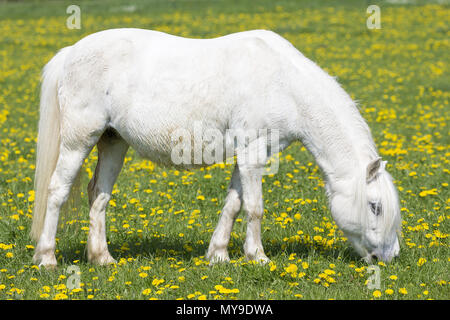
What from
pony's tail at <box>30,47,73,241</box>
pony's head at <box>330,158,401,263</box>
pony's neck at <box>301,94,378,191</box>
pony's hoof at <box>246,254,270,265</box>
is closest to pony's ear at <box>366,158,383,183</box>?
pony's head at <box>330,158,401,263</box>

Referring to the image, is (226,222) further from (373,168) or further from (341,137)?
(373,168)

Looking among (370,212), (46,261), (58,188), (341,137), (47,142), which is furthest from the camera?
(47,142)

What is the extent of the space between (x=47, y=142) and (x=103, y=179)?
25.3 inches

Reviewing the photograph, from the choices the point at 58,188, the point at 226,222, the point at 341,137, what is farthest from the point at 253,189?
the point at 58,188

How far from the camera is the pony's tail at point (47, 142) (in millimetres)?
5484

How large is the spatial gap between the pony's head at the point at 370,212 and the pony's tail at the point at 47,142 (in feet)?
8.79

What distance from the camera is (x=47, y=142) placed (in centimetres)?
554

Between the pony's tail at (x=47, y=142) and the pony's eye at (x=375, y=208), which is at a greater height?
the pony's tail at (x=47, y=142)

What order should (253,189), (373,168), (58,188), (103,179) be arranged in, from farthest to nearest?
(103,179) → (58,188) → (253,189) → (373,168)

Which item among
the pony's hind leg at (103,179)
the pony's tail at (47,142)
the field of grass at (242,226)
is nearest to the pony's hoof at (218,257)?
the field of grass at (242,226)

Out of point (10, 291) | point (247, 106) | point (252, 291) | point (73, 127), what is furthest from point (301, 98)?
point (10, 291)

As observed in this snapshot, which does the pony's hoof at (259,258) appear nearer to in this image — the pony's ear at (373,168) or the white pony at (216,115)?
the white pony at (216,115)

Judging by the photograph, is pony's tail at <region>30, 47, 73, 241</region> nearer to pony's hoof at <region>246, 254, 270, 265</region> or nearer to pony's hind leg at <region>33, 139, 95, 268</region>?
pony's hind leg at <region>33, 139, 95, 268</region>

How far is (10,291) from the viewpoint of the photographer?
4.51m
